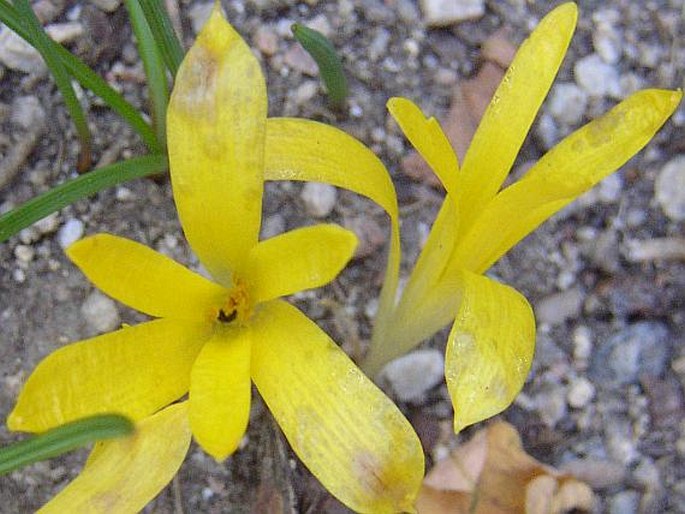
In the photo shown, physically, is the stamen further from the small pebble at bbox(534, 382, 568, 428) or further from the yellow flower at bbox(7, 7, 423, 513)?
the small pebble at bbox(534, 382, 568, 428)

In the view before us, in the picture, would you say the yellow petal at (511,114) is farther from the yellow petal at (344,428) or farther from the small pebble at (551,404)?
the small pebble at (551,404)

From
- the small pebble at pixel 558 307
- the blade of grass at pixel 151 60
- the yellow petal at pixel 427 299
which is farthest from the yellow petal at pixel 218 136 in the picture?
the small pebble at pixel 558 307

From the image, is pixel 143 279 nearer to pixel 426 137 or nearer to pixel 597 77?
pixel 426 137

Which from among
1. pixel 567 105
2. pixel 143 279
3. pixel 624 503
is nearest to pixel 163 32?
pixel 143 279

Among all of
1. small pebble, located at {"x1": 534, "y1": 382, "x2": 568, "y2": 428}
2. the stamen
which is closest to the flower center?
the stamen

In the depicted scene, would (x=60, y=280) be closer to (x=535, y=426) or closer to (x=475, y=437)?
(x=475, y=437)

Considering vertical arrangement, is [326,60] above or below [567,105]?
above
